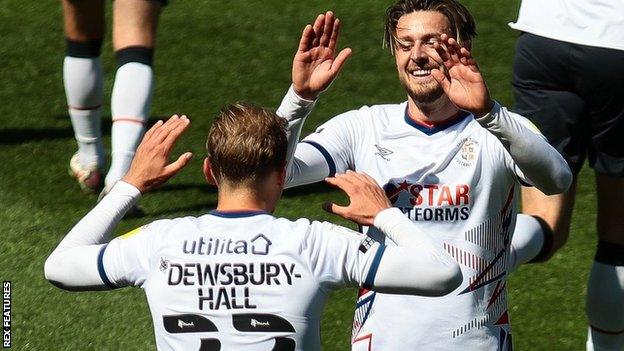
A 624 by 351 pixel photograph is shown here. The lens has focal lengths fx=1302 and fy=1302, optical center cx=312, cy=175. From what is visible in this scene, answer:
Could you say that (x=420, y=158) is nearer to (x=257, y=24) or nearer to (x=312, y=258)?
(x=312, y=258)

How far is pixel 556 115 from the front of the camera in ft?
18.0

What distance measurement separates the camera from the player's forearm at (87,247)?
13.1ft

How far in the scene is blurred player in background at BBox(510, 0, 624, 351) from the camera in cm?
536

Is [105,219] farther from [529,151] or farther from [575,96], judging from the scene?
[575,96]

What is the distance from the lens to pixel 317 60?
479 centimetres

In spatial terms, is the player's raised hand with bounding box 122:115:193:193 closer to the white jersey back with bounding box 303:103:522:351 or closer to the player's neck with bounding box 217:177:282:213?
the player's neck with bounding box 217:177:282:213

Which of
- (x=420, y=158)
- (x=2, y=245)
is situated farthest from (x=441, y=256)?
(x=2, y=245)

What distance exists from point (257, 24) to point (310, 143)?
586 cm

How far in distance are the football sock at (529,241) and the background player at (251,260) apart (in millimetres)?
1141

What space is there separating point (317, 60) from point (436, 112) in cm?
48

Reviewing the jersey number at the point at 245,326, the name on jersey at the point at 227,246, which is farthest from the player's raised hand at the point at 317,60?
the jersey number at the point at 245,326

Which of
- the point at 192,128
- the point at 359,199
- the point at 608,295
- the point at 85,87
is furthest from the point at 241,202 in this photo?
the point at 192,128

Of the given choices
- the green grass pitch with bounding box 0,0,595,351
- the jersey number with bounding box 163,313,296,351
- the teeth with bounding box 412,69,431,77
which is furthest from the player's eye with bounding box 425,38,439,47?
the green grass pitch with bounding box 0,0,595,351

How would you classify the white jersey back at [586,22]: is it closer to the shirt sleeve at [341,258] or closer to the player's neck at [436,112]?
the player's neck at [436,112]
